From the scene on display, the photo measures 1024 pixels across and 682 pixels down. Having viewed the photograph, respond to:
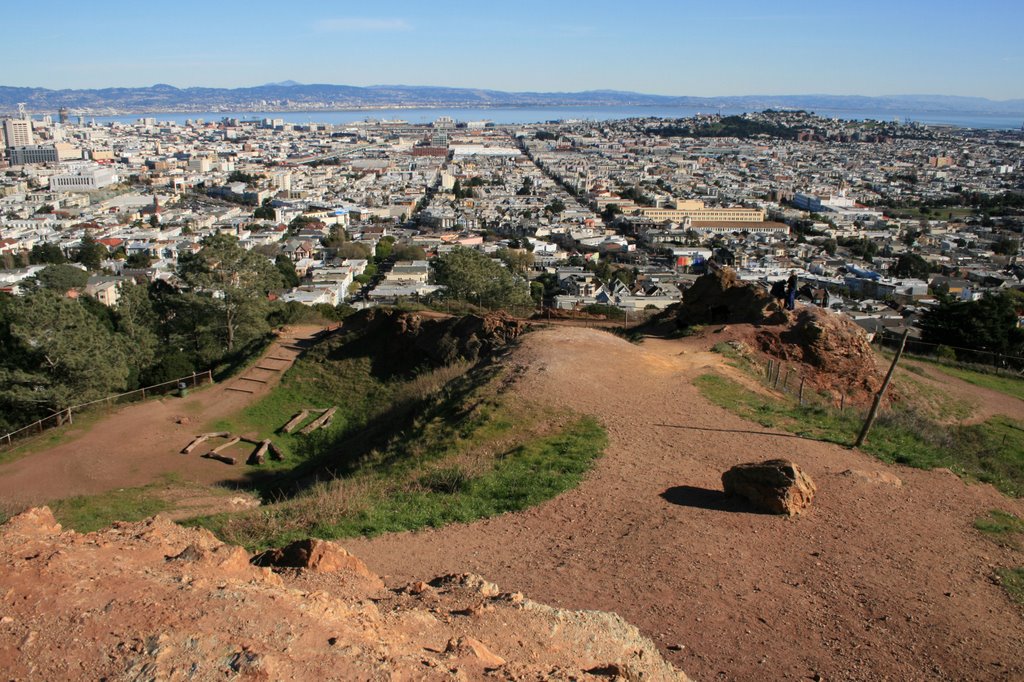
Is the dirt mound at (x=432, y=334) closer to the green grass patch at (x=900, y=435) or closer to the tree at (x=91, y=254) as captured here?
the green grass patch at (x=900, y=435)

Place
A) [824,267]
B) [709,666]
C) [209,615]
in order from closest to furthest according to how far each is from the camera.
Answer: [209,615] → [709,666] → [824,267]

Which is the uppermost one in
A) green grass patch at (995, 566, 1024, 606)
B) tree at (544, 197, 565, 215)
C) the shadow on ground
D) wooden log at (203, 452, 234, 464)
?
green grass patch at (995, 566, 1024, 606)

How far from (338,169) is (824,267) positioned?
287ft

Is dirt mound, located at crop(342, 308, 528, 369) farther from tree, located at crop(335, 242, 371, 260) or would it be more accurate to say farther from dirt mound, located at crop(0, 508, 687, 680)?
tree, located at crop(335, 242, 371, 260)

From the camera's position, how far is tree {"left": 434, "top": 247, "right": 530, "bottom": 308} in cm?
2512

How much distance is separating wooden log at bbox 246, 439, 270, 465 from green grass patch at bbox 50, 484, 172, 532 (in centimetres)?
216

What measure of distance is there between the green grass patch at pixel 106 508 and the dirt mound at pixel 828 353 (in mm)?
10433

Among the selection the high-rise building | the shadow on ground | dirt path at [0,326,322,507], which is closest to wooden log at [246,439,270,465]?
dirt path at [0,326,322,507]

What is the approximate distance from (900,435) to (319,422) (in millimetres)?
9927

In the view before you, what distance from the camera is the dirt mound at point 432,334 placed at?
15312 mm

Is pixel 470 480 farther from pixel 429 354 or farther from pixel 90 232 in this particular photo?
pixel 90 232

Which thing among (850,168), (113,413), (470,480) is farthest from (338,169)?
(470,480)

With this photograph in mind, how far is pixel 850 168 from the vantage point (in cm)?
13100

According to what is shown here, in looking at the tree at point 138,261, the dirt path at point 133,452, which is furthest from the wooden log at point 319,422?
the tree at point 138,261
